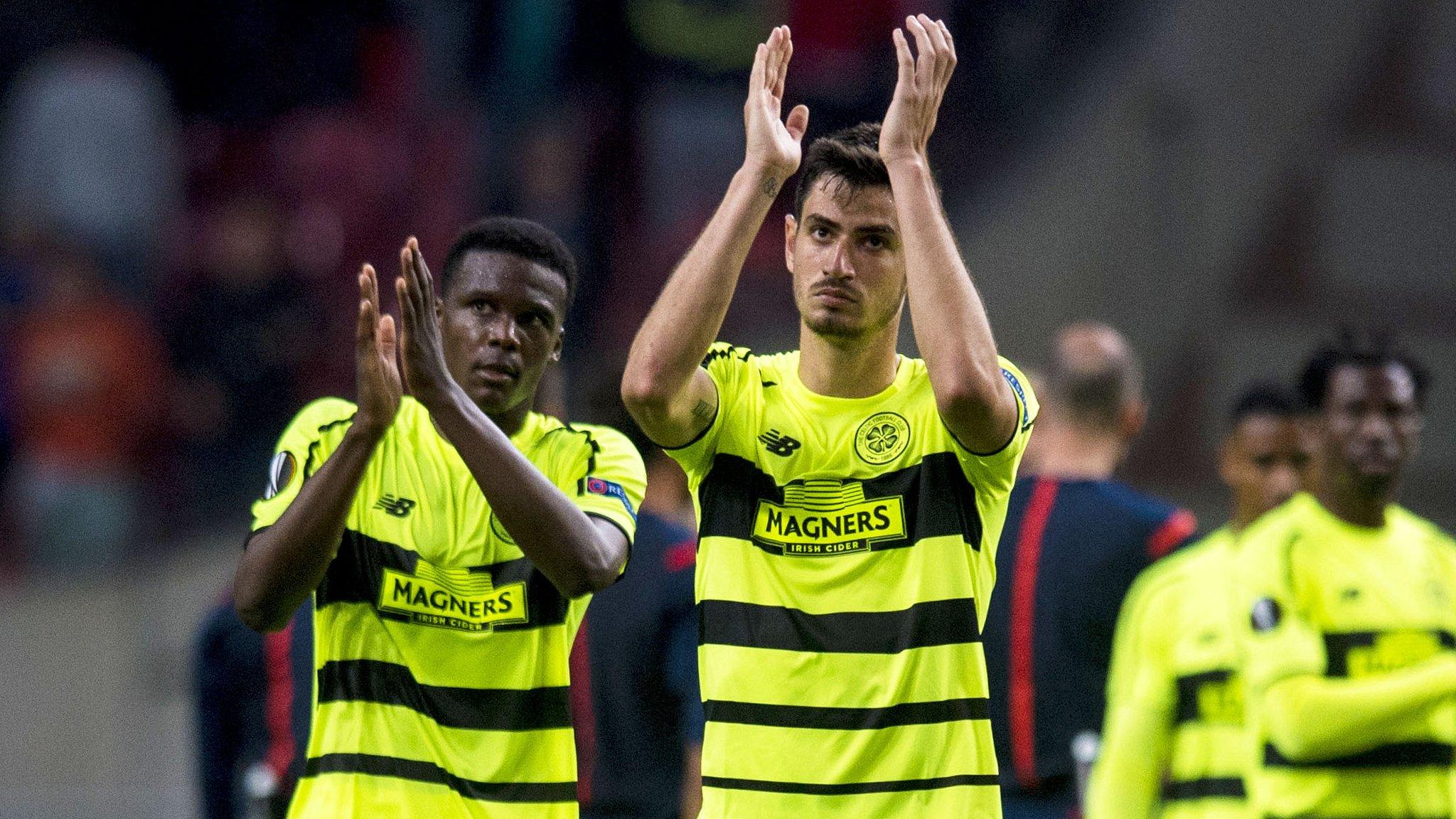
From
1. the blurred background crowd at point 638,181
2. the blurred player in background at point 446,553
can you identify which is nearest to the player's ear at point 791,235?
the blurred player in background at point 446,553

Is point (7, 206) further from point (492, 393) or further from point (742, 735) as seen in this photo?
point (742, 735)

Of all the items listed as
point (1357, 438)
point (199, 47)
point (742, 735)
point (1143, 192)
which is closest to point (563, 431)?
point (742, 735)

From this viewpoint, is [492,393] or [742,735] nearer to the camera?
[742,735]

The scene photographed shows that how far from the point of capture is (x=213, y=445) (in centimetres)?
977

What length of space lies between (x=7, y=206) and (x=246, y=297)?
1.47 metres

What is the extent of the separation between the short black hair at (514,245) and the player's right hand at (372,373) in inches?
19.7

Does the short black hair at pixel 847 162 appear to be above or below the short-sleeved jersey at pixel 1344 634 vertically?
above

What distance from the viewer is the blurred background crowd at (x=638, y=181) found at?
32.9 feet

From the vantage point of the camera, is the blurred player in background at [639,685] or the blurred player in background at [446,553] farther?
the blurred player in background at [639,685]

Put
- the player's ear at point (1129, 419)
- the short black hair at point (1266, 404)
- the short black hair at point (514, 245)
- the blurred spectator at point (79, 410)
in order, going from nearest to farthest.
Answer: the short black hair at point (514, 245), the player's ear at point (1129, 419), the short black hair at point (1266, 404), the blurred spectator at point (79, 410)

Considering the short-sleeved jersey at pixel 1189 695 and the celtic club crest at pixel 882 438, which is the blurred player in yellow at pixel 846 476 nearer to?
the celtic club crest at pixel 882 438

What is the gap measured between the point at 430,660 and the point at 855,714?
93 centimetres

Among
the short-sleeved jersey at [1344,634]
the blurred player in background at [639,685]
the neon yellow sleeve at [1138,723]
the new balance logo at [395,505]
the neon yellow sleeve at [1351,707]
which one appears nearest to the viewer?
the new balance logo at [395,505]

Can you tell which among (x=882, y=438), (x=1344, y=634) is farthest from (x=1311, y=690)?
(x=882, y=438)
